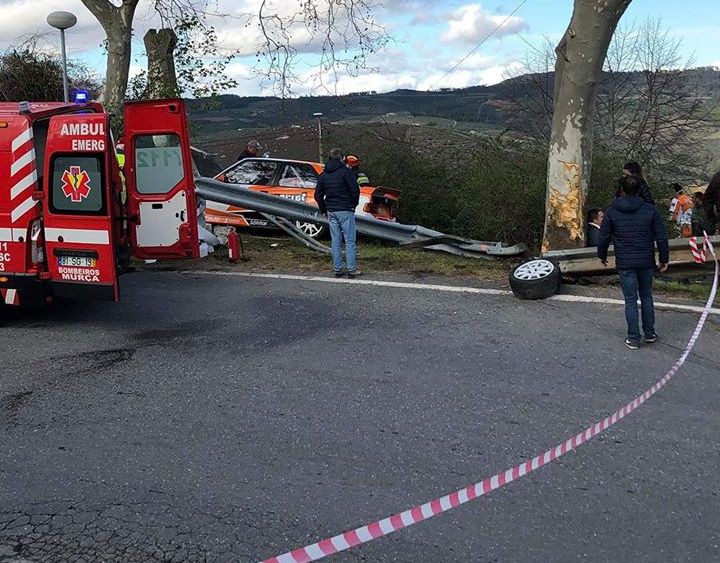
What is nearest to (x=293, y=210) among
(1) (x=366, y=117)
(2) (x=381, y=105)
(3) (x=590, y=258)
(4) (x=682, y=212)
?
(3) (x=590, y=258)

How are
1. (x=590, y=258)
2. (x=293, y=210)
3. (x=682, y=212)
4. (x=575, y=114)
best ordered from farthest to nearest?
(x=682, y=212)
(x=293, y=210)
(x=575, y=114)
(x=590, y=258)

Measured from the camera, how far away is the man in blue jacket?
6.56 m

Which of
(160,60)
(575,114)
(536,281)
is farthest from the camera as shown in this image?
(160,60)

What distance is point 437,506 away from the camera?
3.79 meters

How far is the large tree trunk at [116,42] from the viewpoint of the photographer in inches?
524

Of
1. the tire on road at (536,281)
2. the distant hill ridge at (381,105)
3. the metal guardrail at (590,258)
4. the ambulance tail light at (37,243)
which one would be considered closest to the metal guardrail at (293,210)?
the distant hill ridge at (381,105)

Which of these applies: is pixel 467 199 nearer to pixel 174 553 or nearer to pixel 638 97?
pixel 174 553

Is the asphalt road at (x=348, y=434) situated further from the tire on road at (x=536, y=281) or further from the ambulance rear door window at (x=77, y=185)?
the ambulance rear door window at (x=77, y=185)

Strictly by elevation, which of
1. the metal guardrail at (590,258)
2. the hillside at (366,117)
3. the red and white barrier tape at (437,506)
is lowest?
the red and white barrier tape at (437,506)

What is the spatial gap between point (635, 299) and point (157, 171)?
527 centimetres

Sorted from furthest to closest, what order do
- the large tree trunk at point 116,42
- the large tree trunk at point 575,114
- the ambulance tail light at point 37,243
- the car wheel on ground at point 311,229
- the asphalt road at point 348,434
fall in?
the large tree trunk at point 116,42
the car wheel on ground at point 311,229
the large tree trunk at point 575,114
the ambulance tail light at point 37,243
the asphalt road at point 348,434

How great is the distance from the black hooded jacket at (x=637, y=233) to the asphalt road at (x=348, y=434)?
0.75 metres

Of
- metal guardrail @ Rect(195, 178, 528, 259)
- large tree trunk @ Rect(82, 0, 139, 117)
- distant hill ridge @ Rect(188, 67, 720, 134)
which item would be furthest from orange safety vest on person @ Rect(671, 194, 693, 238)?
large tree trunk @ Rect(82, 0, 139, 117)

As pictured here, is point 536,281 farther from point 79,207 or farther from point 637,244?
point 79,207
